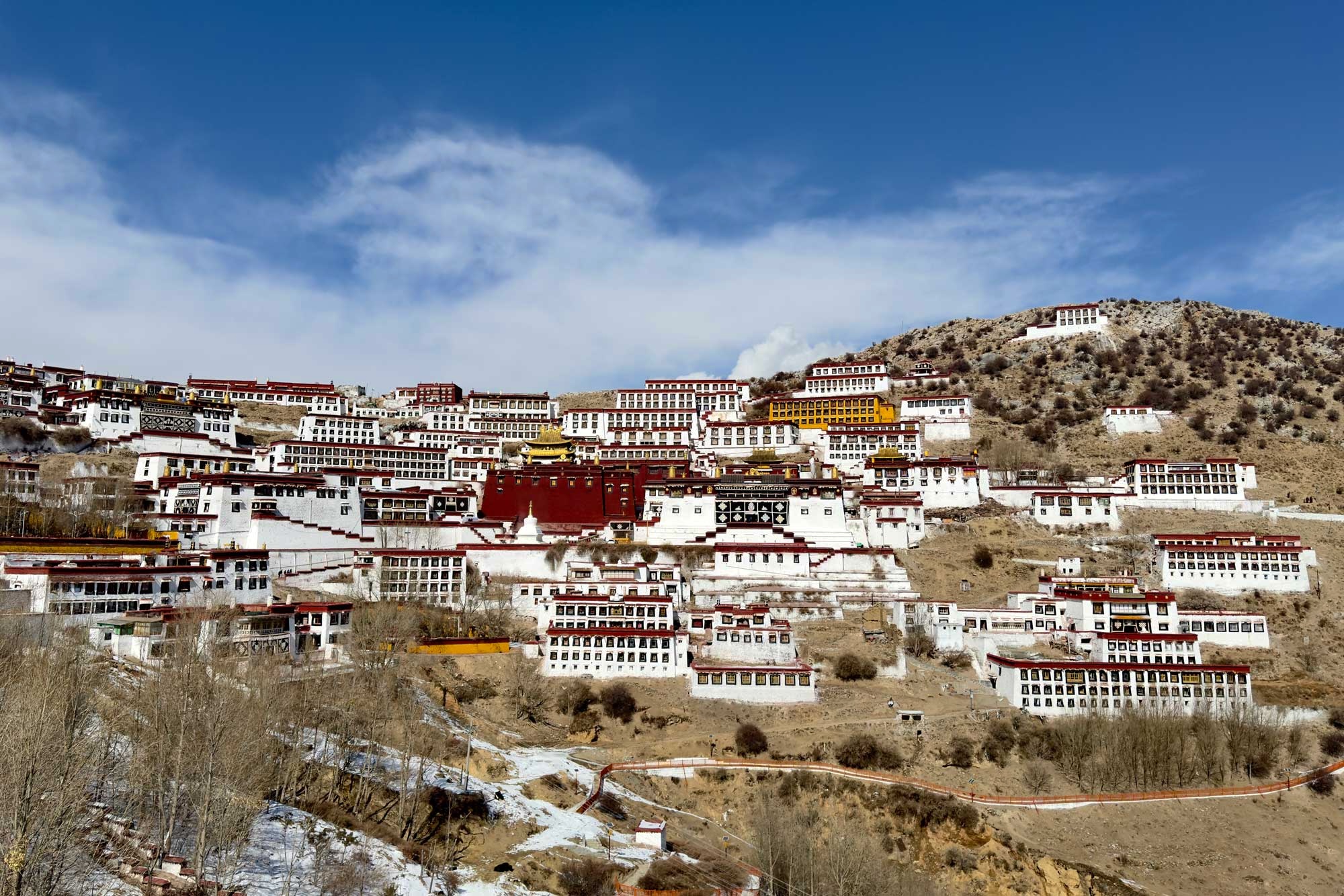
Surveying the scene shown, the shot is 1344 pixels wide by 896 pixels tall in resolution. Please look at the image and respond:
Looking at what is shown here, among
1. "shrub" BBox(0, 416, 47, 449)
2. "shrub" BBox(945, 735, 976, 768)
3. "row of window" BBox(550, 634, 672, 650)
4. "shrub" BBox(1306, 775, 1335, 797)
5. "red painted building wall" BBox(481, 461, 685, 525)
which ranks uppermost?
"shrub" BBox(0, 416, 47, 449)

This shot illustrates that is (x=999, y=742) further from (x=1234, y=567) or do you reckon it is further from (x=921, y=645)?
(x=1234, y=567)

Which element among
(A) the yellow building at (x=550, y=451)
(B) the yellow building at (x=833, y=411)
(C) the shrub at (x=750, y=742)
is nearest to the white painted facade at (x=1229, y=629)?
(C) the shrub at (x=750, y=742)

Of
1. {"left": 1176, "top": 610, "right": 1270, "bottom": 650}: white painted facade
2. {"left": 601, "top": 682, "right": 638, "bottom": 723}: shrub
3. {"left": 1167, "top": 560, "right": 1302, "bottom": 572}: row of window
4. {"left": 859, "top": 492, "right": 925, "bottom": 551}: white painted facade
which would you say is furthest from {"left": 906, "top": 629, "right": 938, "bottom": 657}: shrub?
{"left": 1167, "top": 560, "right": 1302, "bottom": 572}: row of window

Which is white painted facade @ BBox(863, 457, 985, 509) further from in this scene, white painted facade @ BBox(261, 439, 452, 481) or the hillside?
white painted facade @ BBox(261, 439, 452, 481)

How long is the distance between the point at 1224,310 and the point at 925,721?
84170mm

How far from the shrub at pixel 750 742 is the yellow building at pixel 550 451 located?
32619 mm

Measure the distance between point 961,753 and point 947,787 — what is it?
210 cm

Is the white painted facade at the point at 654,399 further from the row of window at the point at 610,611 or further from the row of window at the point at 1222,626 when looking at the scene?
the row of window at the point at 1222,626

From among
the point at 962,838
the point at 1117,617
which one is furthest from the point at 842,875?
the point at 1117,617

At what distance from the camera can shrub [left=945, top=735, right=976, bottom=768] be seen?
3647 cm

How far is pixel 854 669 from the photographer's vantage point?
42.2m

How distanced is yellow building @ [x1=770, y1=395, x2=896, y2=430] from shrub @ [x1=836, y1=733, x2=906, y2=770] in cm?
4219

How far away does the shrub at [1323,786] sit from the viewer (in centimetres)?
3656

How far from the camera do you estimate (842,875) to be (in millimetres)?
25438
